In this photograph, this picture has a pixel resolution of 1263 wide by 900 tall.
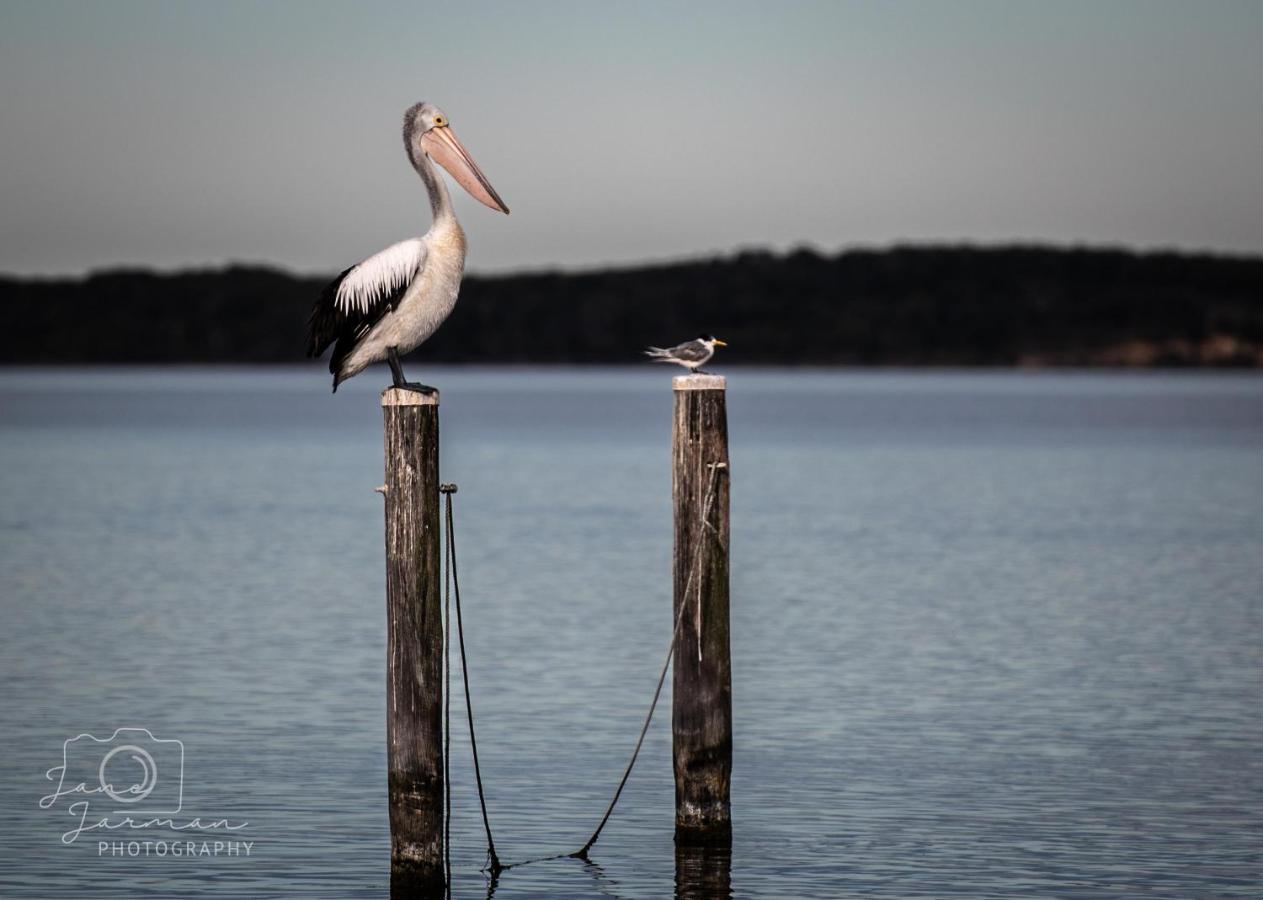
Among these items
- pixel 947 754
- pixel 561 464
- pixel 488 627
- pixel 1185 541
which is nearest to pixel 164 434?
pixel 561 464

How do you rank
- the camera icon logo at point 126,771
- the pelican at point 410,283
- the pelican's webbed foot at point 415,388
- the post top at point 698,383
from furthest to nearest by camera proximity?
the camera icon logo at point 126,771 → the post top at point 698,383 → the pelican at point 410,283 → the pelican's webbed foot at point 415,388

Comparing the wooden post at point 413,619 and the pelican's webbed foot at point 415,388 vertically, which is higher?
the pelican's webbed foot at point 415,388

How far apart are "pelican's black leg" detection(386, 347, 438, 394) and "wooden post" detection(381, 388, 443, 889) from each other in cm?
5

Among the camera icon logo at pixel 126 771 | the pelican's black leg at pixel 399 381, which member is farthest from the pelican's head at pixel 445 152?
the camera icon logo at pixel 126 771

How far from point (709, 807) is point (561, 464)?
53.8 m

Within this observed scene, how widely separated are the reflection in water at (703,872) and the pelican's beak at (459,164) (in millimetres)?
4390

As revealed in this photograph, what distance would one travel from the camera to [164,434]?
96.6 meters

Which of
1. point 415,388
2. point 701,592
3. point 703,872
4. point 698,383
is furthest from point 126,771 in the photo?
point 698,383

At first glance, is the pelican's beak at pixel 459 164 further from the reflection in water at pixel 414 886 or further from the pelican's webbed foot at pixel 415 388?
the reflection in water at pixel 414 886

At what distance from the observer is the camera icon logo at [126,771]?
48.1 feet

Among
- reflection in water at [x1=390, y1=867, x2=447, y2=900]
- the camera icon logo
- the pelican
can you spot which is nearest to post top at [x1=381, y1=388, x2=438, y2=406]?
the pelican

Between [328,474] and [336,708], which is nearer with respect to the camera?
[336,708]

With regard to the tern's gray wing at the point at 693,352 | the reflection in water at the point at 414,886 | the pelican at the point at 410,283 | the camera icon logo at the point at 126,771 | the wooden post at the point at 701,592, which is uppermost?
the pelican at the point at 410,283

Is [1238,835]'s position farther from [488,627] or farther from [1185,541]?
[1185,541]
